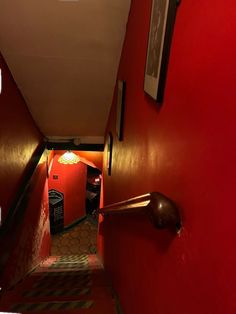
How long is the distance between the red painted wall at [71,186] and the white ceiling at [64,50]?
3743 millimetres

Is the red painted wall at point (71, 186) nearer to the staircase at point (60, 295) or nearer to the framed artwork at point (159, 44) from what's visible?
the staircase at point (60, 295)

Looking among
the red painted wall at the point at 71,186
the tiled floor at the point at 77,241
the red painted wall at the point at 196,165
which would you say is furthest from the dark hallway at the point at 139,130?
the red painted wall at the point at 71,186

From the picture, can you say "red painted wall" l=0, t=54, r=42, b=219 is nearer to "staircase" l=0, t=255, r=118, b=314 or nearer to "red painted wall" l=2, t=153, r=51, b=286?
"red painted wall" l=2, t=153, r=51, b=286

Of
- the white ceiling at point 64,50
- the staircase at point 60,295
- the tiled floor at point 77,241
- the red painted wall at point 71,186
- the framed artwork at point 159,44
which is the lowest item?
the tiled floor at point 77,241

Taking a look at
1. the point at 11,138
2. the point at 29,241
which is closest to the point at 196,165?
the point at 11,138

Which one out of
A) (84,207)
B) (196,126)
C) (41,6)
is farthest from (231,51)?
(84,207)

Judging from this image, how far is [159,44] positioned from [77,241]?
681 centimetres

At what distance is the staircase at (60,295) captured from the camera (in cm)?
234

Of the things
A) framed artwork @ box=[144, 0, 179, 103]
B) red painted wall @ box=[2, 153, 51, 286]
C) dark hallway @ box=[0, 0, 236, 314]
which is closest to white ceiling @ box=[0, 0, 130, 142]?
dark hallway @ box=[0, 0, 236, 314]

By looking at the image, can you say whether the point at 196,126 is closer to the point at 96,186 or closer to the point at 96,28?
the point at 96,28

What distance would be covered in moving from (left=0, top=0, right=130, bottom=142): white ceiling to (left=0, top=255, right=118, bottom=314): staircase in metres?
2.05

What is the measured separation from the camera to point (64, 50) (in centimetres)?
286

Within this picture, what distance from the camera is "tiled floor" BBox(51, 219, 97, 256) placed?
7.16 metres

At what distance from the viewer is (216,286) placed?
2.54 feet
